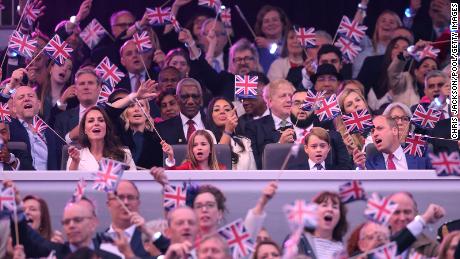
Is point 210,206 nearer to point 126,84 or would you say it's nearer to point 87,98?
point 87,98

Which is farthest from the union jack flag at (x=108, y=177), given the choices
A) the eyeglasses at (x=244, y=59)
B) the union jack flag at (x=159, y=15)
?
the union jack flag at (x=159, y=15)

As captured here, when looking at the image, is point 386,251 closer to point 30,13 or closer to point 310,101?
point 310,101

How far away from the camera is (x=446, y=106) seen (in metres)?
14.0

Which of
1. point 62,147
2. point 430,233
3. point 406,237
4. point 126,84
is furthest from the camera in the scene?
point 126,84

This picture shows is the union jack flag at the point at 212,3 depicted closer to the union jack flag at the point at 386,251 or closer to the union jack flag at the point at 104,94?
the union jack flag at the point at 104,94

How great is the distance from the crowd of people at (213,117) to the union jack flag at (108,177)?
152 mm

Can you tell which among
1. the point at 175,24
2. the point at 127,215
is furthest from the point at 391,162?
the point at 175,24

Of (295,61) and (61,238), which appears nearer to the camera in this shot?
(61,238)

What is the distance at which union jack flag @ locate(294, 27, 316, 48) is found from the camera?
49.4 feet

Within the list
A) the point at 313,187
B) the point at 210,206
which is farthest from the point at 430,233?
the point at 210,206

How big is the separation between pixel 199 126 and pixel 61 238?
263 cm

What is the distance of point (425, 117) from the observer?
13.6 m

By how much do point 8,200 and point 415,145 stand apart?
134 inches

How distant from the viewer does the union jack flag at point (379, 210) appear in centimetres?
1098
